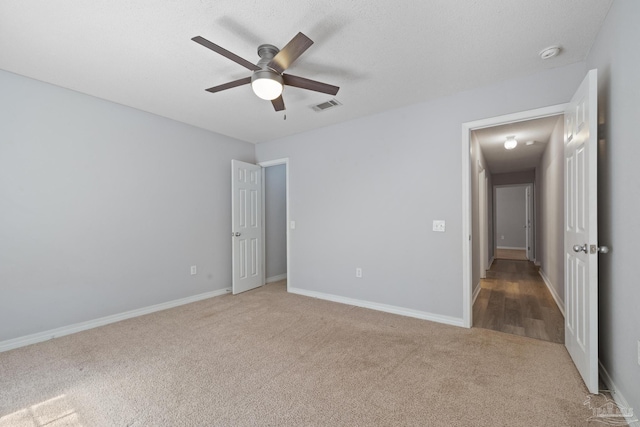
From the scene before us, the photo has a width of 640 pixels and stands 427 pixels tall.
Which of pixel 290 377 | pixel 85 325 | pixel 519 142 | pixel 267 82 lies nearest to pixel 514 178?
pixel 519 142

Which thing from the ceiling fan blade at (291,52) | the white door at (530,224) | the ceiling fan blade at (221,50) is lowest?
the white door at (530,224)

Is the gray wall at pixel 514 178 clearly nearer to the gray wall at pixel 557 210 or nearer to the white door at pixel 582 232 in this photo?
the gray wall at pixel 557 210

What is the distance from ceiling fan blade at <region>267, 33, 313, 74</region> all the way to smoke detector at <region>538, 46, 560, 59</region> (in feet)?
6.29

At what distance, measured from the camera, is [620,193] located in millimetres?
1646

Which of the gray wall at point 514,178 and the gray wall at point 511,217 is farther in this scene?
the gray wall at point 511,217

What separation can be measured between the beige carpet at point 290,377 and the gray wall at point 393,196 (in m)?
0.57

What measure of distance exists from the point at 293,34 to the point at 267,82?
0.39 meters

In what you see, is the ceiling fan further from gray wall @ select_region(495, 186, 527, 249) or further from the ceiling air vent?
gray wall @ select_region(495, 186, 527, 249)

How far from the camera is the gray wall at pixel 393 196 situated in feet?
9.71

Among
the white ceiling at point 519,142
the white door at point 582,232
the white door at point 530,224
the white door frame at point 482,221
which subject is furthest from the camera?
the white door at point 530,224

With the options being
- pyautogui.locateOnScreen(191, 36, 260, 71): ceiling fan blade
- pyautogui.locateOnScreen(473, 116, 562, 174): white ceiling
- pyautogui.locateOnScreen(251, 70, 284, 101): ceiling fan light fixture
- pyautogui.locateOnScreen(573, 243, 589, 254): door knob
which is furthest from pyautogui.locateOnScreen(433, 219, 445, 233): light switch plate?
pyautogui.locateOnScreen(191, 36, 260, 71): ceiling fan blade

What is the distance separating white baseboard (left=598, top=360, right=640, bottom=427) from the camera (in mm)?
1458

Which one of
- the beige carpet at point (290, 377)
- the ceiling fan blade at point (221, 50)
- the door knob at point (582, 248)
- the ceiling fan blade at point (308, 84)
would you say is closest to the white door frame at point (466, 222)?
the beige carpet at point (290, 377)

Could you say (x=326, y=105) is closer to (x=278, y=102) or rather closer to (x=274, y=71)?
(x=278, y=102)
